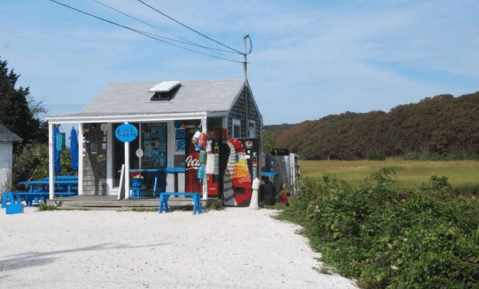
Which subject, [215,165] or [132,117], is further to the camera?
[215,165]

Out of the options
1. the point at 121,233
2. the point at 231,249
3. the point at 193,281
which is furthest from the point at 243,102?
the point at 193,281

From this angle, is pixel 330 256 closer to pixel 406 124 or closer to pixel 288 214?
pixel 288 214

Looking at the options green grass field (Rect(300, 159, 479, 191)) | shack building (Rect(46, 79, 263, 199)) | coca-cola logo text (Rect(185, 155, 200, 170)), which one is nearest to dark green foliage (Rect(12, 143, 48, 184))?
shack building (Rect(46, 79, 263, 199))

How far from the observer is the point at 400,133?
47438 mm

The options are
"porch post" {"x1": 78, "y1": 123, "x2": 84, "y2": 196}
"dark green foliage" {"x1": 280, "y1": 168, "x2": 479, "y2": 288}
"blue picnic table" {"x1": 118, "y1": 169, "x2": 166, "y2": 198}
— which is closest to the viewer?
"dark green foliage" {"x1": 280, "y1": 168, "x2": 479, "y2": 288}

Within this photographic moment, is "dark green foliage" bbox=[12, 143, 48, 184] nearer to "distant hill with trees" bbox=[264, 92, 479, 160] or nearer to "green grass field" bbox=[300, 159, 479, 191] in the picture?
"green grass field" bbox=[300, 159, 479, 191]

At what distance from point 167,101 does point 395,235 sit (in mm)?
10787

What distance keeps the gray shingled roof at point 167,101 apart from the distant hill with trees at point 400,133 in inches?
984

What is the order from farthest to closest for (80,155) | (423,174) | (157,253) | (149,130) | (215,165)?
(423,174)
(80,155)
(149,130)
(215,165)
(157,253)

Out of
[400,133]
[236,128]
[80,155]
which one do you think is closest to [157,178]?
[80,155]

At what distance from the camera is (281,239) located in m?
10.4

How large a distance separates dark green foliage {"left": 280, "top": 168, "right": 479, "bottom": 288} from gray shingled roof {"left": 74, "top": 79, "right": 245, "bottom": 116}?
5580 millimetres

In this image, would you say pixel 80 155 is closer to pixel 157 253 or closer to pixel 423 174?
pixel 157 253

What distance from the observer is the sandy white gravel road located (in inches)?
280
